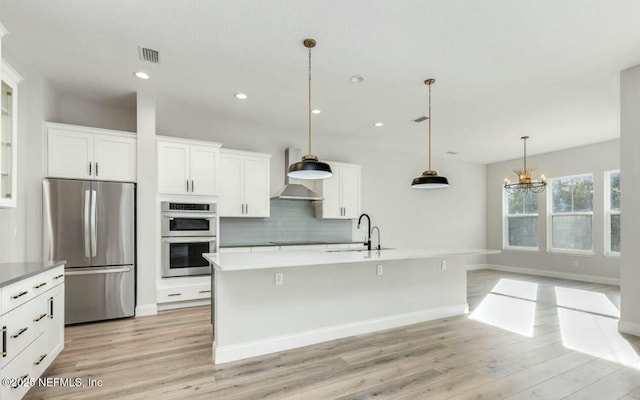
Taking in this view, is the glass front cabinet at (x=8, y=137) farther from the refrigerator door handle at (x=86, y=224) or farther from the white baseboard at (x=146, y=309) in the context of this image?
the white baseboard at (x=146, y=309)

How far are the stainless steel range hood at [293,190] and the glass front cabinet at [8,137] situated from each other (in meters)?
3.22

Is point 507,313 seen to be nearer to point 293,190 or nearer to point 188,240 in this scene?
point 293,190

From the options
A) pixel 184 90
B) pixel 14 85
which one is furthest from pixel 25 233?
pixel 184 90

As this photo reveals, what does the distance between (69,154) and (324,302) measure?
3.46 meters

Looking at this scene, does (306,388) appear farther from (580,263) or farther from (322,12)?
(580,263)

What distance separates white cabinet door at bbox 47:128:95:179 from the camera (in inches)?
150

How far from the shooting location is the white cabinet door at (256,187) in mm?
5266

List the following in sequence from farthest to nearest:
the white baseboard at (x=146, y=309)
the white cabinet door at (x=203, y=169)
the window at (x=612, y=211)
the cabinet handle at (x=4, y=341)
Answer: the window at (x=612, y=211), the white cabinet door at (x=203, y=169), the white baseboard at (x=146, y=309), the cabinet handle at (x=4, y=341)

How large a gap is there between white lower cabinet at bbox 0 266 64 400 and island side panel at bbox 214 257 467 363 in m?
1.27

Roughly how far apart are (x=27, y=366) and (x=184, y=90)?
3149 mm

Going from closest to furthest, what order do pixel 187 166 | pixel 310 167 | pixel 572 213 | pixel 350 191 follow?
pixel 310 167, pixel 187 166, pixel 350 191, pixel 572 213

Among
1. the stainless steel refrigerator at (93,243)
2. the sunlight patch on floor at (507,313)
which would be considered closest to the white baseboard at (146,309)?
the stainless steel refrigerator at (93,243)

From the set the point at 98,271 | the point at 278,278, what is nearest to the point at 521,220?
the point at 278,278

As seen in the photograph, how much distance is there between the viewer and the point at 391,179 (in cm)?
740
